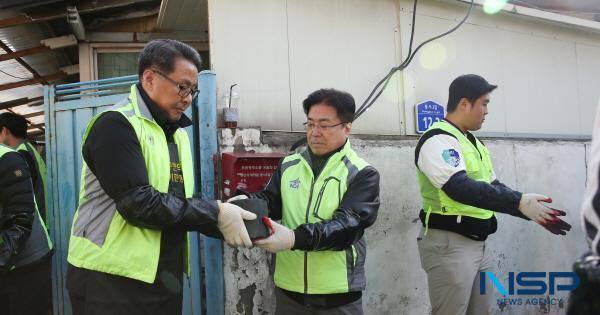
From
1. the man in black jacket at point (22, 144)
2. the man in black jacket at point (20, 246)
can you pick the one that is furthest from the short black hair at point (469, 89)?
the man in black jacket at point (22, 144)

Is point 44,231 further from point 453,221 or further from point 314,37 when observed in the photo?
point 453,221

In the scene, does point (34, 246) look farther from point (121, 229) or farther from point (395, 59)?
point (395, 59)

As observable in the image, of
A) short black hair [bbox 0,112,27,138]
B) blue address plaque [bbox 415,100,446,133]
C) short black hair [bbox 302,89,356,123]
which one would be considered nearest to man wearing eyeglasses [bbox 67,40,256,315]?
short black hair [bbox 302,89,356,123]

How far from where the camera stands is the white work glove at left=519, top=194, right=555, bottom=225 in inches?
117

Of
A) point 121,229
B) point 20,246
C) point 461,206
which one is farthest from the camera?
point 20,246

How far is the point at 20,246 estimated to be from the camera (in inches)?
132

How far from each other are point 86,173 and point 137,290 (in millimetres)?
583

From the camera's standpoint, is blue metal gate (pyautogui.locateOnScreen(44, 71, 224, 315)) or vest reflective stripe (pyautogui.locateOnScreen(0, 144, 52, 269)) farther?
blue metal gate (pyautogui.locateOnScreen(44, 71, 224, 315))

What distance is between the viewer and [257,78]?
402 centimetres

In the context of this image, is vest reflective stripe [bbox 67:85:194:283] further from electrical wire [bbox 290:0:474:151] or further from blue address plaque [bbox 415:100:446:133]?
blue address plaque [bbox 415:100:446:133]

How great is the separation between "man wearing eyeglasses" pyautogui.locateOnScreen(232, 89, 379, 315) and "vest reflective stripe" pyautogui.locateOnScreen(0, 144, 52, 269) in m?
1.85
